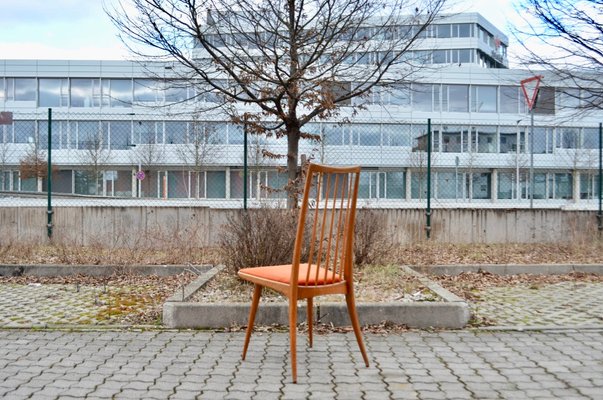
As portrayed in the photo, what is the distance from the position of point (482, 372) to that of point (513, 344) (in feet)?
2.79

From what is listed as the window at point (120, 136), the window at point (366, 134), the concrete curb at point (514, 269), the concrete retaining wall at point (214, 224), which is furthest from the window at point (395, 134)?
the window at point (120, 136)

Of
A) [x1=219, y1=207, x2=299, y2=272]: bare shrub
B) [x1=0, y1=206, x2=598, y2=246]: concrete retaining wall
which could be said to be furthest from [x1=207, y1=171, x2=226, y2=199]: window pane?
[x1=219, y1=207, x2=299, y2=272]: bare shrub

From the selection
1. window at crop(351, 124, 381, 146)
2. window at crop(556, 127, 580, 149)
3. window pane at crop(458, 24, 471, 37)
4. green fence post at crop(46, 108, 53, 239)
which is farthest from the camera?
window pane at crop(458, 24, 471, 37)

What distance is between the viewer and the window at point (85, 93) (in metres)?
39.9

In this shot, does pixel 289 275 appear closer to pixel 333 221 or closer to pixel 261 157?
pixel 333 221

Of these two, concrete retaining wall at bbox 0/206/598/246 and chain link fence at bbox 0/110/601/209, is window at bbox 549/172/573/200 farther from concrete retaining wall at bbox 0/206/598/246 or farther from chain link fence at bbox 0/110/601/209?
concrete retaining wall at bbox 0/206/598/246

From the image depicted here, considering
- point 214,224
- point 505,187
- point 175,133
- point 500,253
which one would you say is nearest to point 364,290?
point 500,253

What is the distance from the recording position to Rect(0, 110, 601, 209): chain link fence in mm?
11180

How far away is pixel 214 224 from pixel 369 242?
3230 mm

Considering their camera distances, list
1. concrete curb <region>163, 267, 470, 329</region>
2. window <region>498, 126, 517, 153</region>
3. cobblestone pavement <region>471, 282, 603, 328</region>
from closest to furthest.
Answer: concrete curb <region>163, 267, 470, 329</region>
cobblestone pavement <region>471, 282, 603, 328</region>
window <region>498, 126, 517, 153</region>

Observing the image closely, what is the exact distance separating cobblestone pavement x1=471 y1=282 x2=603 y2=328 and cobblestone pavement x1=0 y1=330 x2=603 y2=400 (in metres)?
0.51

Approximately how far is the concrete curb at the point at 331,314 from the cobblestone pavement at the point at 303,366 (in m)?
0.20

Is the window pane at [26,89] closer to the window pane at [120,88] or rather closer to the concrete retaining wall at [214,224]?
the window pane at [120,88]

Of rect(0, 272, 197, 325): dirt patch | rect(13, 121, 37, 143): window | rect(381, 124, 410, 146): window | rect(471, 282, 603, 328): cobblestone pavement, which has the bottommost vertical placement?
rect(471, 282, 603, 328): cobblestone pavement
